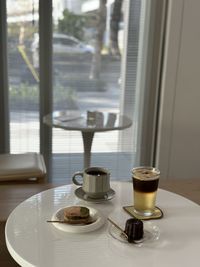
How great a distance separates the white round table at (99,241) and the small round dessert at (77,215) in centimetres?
5

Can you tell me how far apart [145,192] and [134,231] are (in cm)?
19

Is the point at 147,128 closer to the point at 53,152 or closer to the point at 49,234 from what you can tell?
the point at 53,152

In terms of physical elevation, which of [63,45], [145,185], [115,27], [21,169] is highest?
[115,27]

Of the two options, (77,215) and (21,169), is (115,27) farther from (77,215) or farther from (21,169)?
(77,215)

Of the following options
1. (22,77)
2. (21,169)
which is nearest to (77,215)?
(21,169)

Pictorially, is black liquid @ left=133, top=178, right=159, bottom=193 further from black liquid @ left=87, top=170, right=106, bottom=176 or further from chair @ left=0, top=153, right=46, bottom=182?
chair @ left=0, top=153, right=46, bottom=182

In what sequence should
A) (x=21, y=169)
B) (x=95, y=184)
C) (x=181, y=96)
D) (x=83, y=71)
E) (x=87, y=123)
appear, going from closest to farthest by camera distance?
(x=95, y=184) → (x=21, y=169) → (x=87, y=123) → (x=181, y=96) → (x=83, y=71)

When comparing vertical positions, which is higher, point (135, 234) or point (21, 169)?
point (135, 234)

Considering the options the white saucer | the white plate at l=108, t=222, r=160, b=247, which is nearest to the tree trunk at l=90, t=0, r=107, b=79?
the white saucer

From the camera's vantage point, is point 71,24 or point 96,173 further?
point 71,24

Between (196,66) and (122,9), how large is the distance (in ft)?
2.59

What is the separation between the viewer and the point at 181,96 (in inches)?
122

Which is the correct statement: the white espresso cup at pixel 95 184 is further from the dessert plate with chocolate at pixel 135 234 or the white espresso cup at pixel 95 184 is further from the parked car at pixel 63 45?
the parked car at pixel 63 45

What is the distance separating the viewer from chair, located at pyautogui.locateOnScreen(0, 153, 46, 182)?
2543mm
